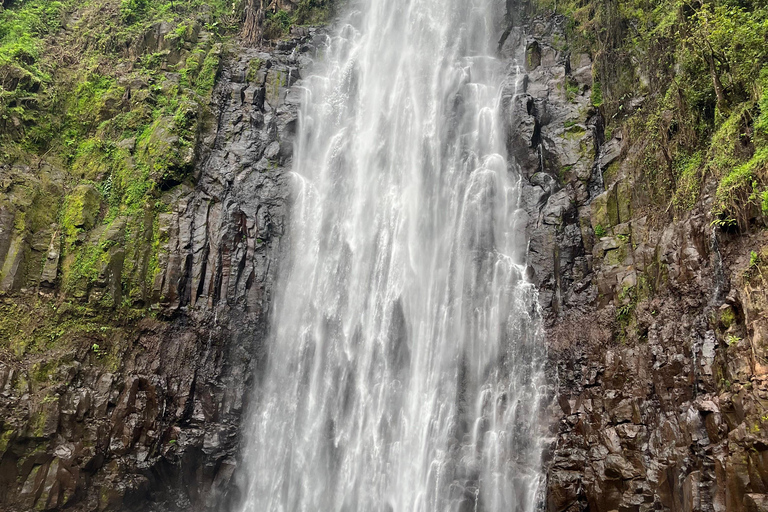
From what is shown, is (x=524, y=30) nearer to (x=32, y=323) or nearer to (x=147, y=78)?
(x=147, y=78)

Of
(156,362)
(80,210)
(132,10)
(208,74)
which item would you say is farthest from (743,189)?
(132,10)

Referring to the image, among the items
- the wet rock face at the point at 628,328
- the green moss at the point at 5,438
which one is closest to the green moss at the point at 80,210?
the green moss at the point at 5,438

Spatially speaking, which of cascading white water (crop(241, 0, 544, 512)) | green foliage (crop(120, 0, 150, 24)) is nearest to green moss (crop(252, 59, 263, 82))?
cascading white water (crop(241, 0, 544, 512))

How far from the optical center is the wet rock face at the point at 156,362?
1399 cm

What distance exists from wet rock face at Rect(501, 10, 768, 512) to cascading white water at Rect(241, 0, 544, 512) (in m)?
0.95

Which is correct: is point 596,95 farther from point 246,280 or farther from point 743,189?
point 246,280

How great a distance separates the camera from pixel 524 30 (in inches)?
881

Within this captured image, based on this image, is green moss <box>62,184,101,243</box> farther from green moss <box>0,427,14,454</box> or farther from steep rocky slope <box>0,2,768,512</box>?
green moss <box>0,427,14,454</box>

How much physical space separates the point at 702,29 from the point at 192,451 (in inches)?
727

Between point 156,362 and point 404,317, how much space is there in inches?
321

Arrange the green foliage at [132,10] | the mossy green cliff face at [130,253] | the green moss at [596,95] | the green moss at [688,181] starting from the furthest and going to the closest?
the green foliage at [132,10] < the green moss at [596,95] < the mossy green cliff face at [130,253] < the green moss at [688,181]

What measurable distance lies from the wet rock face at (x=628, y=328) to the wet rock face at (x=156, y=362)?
9873 millimetres

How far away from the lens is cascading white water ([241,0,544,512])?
1511 centimetres

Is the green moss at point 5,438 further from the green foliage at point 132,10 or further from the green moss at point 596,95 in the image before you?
the green moss at point 596,95
